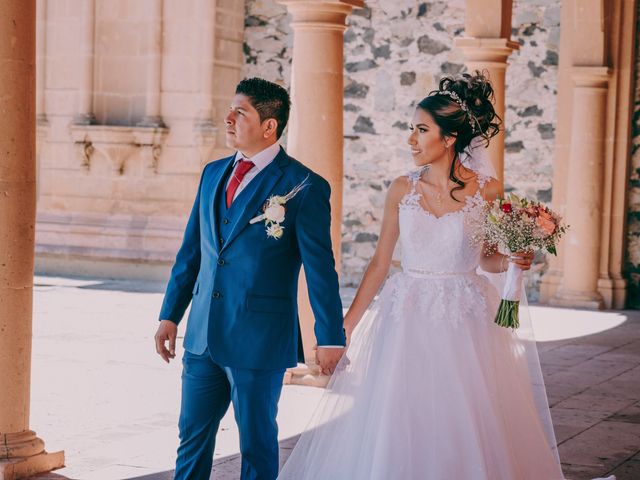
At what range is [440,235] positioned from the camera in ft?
15.1

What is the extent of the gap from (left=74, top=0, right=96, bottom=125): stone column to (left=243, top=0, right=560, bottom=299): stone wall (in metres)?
1.99

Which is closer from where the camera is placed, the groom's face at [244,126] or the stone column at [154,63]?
the groom's face at [244,126]

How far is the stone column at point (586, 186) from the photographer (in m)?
13.4

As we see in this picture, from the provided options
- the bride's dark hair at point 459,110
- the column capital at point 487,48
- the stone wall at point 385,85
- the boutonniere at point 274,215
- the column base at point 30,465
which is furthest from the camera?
the stone wall at point 385,85

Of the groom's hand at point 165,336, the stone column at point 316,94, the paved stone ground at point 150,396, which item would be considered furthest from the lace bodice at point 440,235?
the stone column at point 316,94

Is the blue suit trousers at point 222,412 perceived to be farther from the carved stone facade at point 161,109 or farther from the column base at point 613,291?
the carved stone facade at point 161,109

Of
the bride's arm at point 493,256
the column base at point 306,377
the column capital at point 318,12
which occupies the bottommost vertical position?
the column base at point 306,377

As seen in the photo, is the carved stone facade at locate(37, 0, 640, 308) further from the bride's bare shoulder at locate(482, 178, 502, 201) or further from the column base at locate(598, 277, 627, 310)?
the bride's bare shoulder at locate(482, 178, 502, 201)

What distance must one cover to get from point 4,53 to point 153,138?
9.88m

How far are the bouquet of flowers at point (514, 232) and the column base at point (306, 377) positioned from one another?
3168mm

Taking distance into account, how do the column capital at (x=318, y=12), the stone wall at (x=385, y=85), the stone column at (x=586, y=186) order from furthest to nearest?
the stone wall at (x=385, y=85) → the stone column at (x=586, y=186) → the column capital at (x=318, y=12)

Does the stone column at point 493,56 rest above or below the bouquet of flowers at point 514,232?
above

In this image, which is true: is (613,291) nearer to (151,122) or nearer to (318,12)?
(151,122)

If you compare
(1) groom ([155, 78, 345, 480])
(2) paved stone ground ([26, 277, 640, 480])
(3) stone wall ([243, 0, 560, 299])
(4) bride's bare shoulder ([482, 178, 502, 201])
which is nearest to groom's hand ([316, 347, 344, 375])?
(1) groom ([155, 78, 345, 480])
